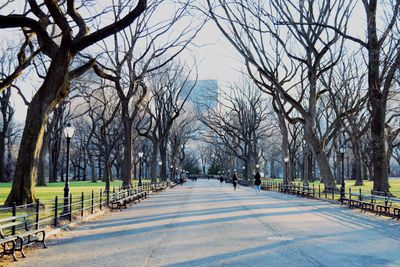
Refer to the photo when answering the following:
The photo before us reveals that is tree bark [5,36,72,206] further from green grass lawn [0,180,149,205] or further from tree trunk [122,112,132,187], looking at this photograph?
tree trunk [122,112,132,187]

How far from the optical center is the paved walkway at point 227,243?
10.1 meters

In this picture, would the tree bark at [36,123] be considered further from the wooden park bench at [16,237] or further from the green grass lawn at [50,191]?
the wooden park bench at [16,237]

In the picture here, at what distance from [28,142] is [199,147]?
11545cm

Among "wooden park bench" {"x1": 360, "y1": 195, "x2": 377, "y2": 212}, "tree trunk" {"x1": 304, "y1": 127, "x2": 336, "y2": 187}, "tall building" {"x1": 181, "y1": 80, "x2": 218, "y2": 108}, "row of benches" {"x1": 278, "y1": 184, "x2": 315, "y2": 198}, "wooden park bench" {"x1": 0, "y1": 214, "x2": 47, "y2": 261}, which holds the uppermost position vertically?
"tall building" {"x1": 181, "y1": 80, "x2": 218, "y2": 108}

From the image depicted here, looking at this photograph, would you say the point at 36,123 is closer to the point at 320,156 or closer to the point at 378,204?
the point at 378,204

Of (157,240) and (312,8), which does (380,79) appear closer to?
(312,8)

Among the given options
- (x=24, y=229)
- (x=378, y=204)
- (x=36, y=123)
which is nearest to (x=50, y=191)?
(x=36, y=123)

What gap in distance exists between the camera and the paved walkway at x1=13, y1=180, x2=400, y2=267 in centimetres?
1010

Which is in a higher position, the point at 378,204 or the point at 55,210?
the point at 55,210

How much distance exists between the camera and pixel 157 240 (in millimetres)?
A: 13148

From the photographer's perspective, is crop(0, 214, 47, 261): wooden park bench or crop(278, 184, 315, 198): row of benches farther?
crop(278, 184, 315, 198): row of benches

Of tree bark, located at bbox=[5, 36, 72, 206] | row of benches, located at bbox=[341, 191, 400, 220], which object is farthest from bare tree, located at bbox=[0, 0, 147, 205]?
row of benches, located at bbox=[341, 191, 400, 220]

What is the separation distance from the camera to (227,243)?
1238cm

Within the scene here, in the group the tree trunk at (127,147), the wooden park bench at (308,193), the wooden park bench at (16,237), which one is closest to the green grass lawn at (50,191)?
the tree trunk at (127,147)
